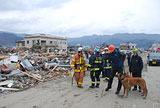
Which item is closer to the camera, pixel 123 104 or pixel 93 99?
pixel 123 104

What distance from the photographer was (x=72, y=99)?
513 centimetres

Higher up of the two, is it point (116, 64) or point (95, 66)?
point (116, 64)

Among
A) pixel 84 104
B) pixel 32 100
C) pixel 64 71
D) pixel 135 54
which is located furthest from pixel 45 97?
A: pixel 64 71

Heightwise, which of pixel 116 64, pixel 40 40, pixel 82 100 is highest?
pixel 40 40

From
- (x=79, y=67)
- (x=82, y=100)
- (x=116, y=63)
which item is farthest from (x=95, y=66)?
(x=82, y=100)

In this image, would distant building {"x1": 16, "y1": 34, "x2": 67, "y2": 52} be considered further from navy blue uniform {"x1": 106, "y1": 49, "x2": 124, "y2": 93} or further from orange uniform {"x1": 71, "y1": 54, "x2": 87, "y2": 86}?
navy blue uniform {"x1": 106, "y1": 49, "x2": 124, "y2": 93}

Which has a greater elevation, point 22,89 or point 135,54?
point 135,54

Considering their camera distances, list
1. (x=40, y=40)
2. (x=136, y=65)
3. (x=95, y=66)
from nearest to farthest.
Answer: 1. (x=136, y=65)
2. (x=95, y=66)
3. (x=40, y=40)

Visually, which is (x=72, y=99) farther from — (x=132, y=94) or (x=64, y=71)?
(x=64, y=71)

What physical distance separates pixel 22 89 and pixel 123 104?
4.56m

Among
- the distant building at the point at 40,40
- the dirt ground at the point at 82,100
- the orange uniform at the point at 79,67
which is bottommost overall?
the dirt ground at the point at 82,100

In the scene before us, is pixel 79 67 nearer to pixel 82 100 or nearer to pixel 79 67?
pixel 79 67

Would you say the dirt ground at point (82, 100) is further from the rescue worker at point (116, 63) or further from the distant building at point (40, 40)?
the distant building at point (40, 40)

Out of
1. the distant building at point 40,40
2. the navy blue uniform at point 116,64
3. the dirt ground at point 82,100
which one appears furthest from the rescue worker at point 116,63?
the distant building at point 40,40
